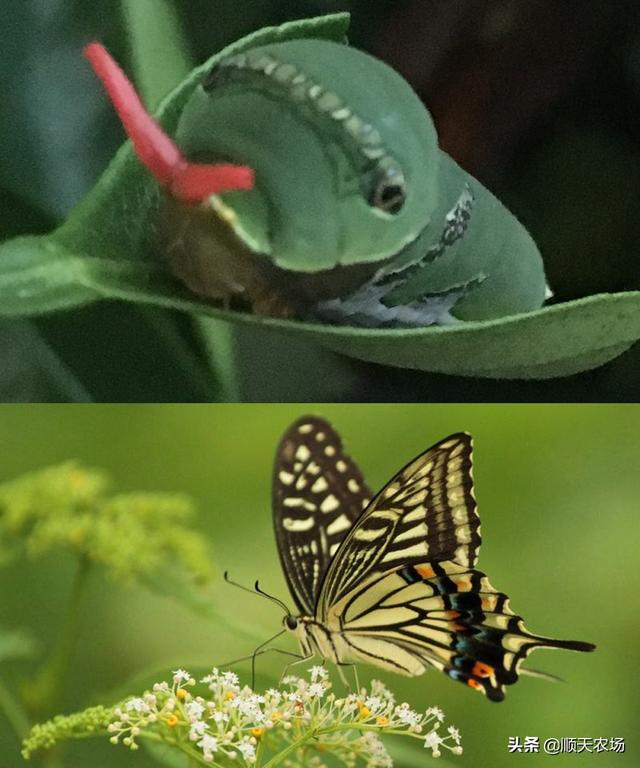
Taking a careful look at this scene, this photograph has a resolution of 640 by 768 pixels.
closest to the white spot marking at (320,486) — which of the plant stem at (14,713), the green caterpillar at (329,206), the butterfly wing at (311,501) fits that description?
the butterfly wing at (311,501)

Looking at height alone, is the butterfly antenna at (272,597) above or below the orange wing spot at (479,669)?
above

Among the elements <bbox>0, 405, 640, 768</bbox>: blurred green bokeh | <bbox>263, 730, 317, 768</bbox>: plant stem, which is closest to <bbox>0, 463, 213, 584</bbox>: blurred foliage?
<bbox>0, 405, 640, 768</bbox>: blurred green bokeh

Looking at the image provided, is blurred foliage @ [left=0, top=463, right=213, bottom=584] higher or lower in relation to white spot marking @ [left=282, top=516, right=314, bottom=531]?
higher

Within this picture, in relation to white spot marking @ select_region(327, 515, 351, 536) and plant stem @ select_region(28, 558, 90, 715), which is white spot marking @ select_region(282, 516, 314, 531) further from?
plant stem @ select_region(28, 558, 90, 715)

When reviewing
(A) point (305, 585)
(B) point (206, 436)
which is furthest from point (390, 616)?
(B) point (206, 436)

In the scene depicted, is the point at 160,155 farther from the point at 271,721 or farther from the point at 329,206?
the point at 271,721

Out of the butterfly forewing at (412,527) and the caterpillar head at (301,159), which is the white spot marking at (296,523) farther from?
the caterpillar head at (301,159)
